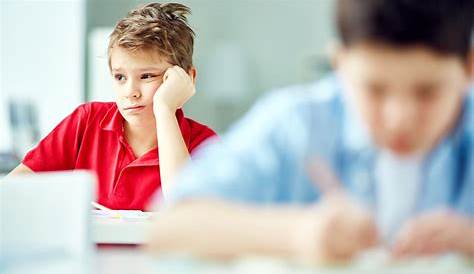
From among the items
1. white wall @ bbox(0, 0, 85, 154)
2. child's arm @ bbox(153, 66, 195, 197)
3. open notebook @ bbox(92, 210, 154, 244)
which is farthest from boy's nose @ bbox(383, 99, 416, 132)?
white wall @ bbox(0, 0, 85, 154)

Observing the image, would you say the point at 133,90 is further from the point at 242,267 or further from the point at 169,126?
the point at 242,267

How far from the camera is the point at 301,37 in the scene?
2.84 metres

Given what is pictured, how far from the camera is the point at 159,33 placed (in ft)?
4.59

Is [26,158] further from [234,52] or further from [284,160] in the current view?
[234,52]

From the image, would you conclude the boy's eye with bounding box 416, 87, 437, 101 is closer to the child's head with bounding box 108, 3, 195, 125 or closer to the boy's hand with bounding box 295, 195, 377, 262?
the boy's hand with bounding box 295, 195, 377, 262

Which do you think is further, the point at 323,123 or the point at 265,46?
the point at 265,46

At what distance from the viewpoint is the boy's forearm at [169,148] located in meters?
1.29

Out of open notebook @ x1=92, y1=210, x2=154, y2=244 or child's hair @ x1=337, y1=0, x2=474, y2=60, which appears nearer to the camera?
child's hair @ x1=337, y1=0, x2=474, y2=60

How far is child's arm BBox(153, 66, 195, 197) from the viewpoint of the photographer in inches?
50.8

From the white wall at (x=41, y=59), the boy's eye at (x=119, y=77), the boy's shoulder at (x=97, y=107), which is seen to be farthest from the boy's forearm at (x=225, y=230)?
the white wall at (x=41, y=59)

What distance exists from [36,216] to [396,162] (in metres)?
0.29

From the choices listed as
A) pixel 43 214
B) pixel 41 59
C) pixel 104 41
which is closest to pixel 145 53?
pixel 43 214

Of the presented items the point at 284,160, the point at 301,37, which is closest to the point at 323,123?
the point at 284,160

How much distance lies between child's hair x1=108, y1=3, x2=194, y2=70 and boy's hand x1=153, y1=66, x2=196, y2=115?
47 mm
